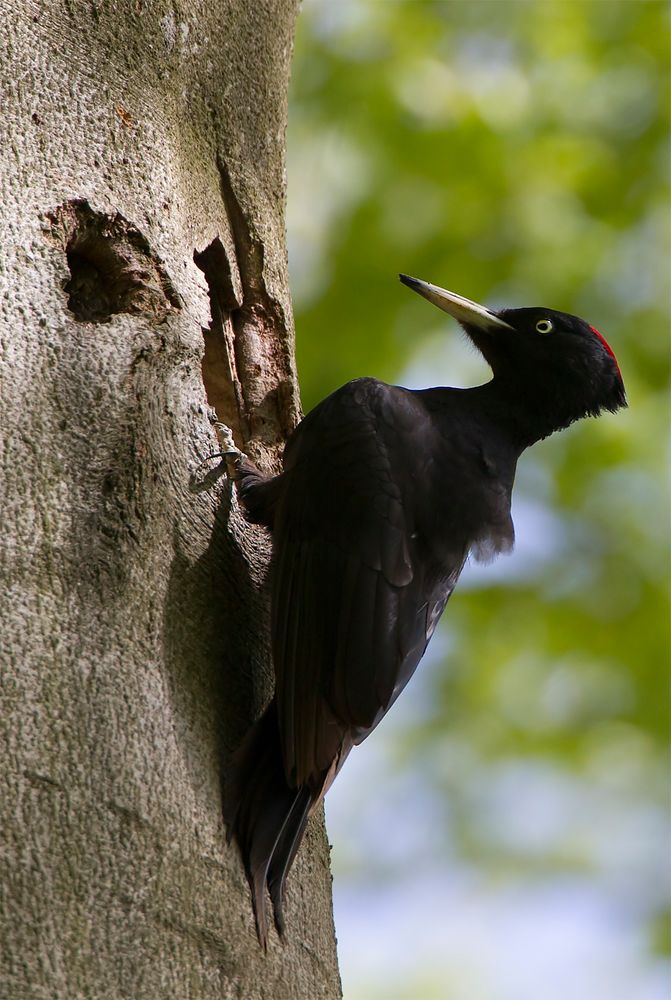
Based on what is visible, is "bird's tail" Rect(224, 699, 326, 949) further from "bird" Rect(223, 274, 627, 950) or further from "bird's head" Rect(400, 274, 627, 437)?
"bird's head" Rect(400, 274, 627, 437)

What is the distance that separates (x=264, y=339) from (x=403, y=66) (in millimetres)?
3244

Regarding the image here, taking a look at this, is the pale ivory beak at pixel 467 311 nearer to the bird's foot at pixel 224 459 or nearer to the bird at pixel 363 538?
the bird at pixel 363 538

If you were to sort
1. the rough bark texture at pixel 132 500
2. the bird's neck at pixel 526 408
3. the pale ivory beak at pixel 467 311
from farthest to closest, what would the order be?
the pale ivory beak at pixel 467 311 → the bird's neck at pixel 526 408 → the rough bark texture at pixel 132 500

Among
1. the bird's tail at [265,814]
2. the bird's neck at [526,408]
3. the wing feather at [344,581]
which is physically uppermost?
the bird's neck at [526,408]

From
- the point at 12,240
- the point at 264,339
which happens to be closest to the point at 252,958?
the point at 12,240

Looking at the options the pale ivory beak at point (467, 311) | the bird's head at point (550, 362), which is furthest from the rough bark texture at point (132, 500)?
Result: the bird's head at point (550, 362)

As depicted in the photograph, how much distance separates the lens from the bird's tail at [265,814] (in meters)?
2.19

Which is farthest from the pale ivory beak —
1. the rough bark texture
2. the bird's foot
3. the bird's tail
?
the bird's tail

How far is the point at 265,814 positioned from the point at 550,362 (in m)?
1.79

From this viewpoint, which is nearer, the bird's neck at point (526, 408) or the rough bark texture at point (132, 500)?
the rough bark texture at point (132, 500)

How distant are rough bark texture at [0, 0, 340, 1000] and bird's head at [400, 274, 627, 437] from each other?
719 millimetres

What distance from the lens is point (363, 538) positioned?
279 centimetres

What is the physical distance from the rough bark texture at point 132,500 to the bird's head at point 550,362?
0.72 meters

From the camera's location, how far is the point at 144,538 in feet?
7.50
